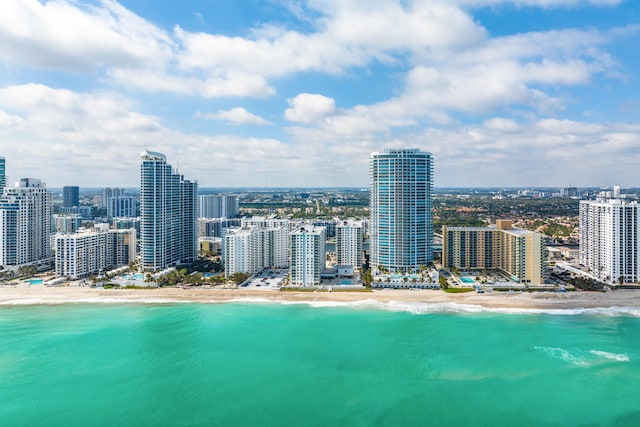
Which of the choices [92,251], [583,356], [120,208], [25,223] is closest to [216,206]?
[120,208]

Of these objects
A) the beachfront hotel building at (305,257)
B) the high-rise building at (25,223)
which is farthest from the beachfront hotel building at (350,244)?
A: the high-rise building at (25,223)

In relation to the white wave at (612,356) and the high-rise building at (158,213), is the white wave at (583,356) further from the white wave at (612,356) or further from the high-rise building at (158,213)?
the high-rise building at (158,213)

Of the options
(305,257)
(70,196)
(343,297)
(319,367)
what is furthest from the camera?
(70,196)

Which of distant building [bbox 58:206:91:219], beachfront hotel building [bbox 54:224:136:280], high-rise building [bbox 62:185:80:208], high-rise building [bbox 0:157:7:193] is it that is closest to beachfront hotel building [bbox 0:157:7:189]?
high-rise building [bbox 0:157:7:193]

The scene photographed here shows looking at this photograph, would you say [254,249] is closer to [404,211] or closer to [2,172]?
[404,211]

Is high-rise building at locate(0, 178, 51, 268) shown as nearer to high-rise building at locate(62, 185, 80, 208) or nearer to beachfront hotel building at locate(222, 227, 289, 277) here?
beachfront hotel building at locate(222, 227, 289, 277)

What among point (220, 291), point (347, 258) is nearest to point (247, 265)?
point (220, 291)

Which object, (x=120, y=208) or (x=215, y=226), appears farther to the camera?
(x=120, y=208)
